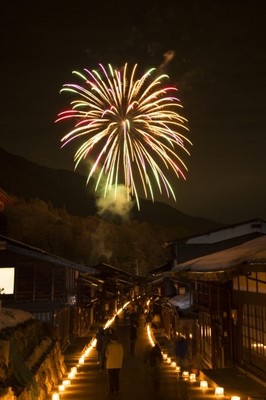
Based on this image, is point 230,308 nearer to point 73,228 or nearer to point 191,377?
point 191,377

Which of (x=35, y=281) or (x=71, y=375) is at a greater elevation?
(x=35, y=281)

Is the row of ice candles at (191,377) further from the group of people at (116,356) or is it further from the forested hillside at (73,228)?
the forested hillside at (73,228)

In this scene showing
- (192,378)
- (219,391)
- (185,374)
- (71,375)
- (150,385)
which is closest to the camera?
(219,391)

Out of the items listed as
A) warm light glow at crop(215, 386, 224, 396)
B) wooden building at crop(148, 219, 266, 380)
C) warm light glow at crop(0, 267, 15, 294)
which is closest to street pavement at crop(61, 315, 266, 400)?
warm light glow at crop(215, 386, 224, 396)

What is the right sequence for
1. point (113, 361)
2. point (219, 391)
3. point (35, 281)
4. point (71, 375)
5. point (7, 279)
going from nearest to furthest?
point (219, 391) → point (113, 361) → point (71, 375) → point (7, 279) → point (35, 281)

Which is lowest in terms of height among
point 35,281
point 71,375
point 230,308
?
point 71,375

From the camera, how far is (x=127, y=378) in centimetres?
1677

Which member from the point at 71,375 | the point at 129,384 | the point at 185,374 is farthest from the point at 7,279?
the point at 185,374

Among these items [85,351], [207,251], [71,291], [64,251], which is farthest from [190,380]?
[64,251]

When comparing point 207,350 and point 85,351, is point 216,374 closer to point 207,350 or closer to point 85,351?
point 207,350

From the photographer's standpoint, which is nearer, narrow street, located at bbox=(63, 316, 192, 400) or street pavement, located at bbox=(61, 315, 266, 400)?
street pavement, located at bbox=(61, 315, 266, 400)

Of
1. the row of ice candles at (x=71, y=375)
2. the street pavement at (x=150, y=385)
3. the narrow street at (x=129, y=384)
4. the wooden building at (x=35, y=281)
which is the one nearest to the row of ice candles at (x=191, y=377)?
the street pavement at (x=150, y=385)

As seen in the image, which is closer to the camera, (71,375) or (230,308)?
(230,308)

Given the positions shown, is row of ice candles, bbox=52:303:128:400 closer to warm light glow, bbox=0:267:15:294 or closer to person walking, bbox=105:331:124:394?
person walking, bbox=105:331:124:394
